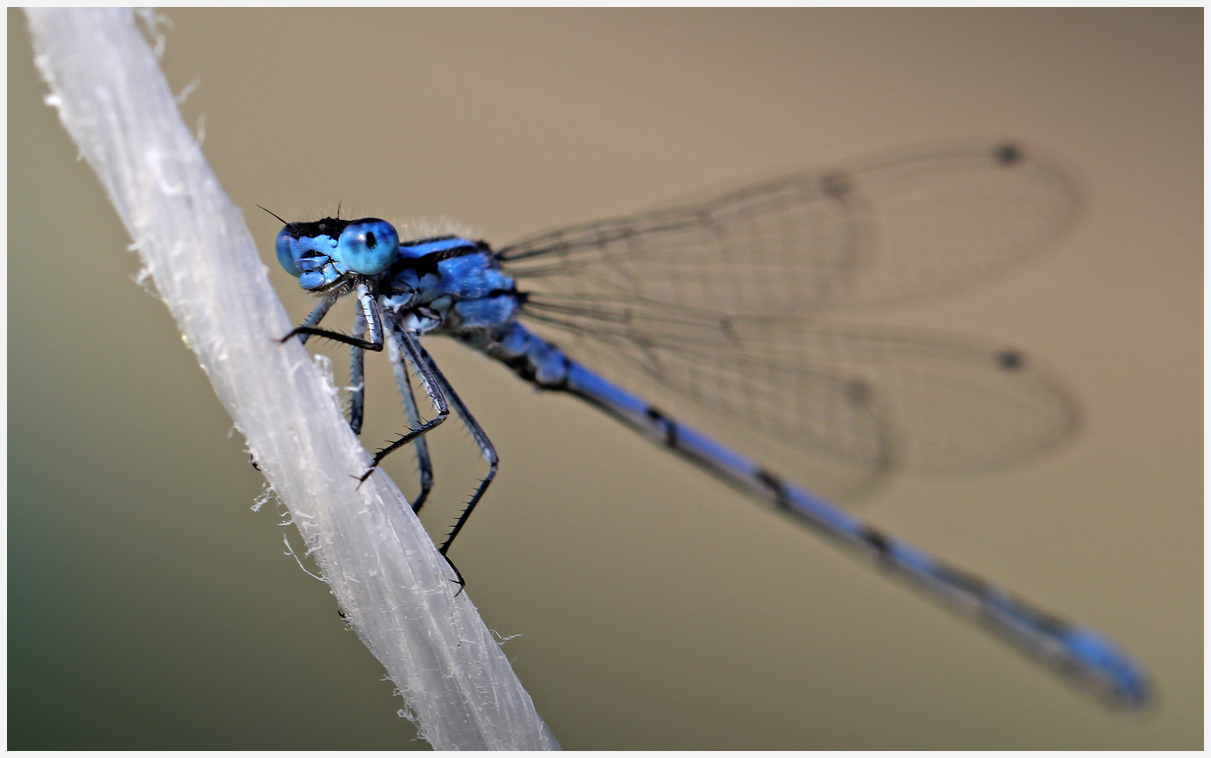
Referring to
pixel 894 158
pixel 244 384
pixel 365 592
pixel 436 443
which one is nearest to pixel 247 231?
pixel 244 384

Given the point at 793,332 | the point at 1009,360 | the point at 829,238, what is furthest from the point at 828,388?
the point at 1009,360

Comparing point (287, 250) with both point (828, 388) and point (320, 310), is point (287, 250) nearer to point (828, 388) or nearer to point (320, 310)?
point (320, 310)

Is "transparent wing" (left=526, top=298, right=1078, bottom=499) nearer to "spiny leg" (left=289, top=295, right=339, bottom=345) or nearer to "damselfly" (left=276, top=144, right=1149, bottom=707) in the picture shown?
"damselfly" (left=276, top=144, right=1149, bottom=707)

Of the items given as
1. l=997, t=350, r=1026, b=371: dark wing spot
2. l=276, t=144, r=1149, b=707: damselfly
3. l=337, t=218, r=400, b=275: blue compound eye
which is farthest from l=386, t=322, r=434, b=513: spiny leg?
l=997, t=350, r=1026, b=371: dark wing spot

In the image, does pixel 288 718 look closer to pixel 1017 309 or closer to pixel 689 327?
pixel 689 327

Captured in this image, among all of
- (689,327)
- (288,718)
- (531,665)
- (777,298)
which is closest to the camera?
(689,327)
